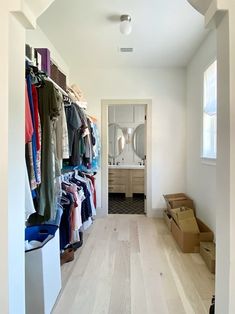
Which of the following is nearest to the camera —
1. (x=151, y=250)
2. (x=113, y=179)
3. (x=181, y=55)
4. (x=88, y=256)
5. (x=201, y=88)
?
(x=88, y=256)

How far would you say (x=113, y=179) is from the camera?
21.4 feet

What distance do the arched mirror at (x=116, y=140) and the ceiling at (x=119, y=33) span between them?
8.76 ft

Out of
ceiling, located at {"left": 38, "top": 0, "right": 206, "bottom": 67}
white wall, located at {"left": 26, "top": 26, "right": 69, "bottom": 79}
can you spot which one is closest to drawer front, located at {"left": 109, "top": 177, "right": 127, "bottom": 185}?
ceiling, located at {"left": 38, "top": 0, "right": 206, "bottom": 67}

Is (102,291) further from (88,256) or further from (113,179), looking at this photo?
(113,179)

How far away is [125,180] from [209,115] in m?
3.49

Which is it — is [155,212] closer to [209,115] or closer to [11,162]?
[209,115]

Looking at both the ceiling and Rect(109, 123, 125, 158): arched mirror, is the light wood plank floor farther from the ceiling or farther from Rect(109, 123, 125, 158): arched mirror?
Rect(109, 123, 125, 158): arched mirror

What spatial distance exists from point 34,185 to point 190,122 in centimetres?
329

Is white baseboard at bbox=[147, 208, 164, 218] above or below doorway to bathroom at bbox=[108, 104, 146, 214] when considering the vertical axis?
below

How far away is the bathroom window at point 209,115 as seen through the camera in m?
3.26

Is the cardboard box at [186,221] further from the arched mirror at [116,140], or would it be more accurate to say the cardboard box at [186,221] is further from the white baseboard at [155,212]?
the arched mirror at [116,140]

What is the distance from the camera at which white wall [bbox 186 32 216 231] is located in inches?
124

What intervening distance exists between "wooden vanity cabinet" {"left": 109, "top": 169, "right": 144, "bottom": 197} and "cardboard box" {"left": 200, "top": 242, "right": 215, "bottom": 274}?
3.60 m

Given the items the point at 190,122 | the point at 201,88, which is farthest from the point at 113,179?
the point at 201,88
